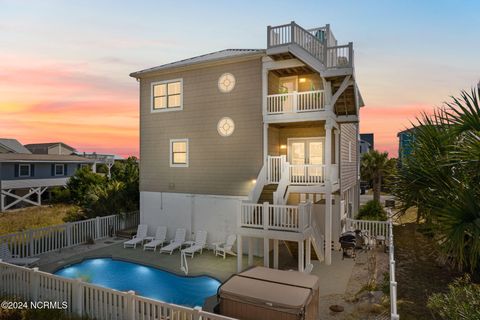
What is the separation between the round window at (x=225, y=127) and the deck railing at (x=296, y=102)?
7.07 feet

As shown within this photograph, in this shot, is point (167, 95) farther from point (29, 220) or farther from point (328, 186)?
point (29, 220)

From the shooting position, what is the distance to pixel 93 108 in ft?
85.4

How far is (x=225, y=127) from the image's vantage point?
15375mm

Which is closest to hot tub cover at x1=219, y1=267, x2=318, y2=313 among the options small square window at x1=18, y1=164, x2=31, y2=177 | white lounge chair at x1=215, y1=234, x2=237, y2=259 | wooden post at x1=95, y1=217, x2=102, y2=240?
white lounge chair at x1=215, y1=234, x2=237, y2=259

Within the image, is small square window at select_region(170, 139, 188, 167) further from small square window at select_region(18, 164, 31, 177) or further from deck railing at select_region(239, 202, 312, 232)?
small square window at select_region(18, 164, 31, 177)

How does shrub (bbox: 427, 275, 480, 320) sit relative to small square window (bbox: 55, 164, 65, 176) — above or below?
below

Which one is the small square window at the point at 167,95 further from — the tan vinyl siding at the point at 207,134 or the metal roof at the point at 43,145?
the metal roof at the point at 43,145

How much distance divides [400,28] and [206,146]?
462 inches

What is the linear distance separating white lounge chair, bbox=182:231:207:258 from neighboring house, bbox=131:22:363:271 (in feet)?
1.35

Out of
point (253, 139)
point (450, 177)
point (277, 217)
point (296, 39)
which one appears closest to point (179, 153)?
point (253, 139)

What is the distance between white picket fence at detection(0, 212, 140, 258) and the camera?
44.1 ft

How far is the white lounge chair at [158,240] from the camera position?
15.2 metres

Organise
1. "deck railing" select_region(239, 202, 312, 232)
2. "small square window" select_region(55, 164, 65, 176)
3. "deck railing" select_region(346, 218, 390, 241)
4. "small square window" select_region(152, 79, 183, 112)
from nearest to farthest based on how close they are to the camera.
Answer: "deck railing" select_region(239, 202, 312, 232) < "deck railing" select_region(346, 218, 390, 241) < "small square window" select_region(152, 79, 183, 112) < "small square window" select_region(55, 164, 65, 176)

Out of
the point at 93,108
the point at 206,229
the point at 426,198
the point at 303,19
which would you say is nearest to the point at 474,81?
the point at 426,198
